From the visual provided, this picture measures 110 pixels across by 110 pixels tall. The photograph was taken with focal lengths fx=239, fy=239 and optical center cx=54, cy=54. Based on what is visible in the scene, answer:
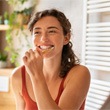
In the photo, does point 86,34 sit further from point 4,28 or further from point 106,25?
point 4,28

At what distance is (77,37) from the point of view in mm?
1739

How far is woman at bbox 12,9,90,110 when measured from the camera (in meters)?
0.90

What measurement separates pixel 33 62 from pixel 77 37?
902 millimetres

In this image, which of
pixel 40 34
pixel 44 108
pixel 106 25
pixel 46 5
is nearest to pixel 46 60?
pixel 40 34

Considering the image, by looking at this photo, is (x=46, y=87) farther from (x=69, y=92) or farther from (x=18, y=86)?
(x=18, y=86)

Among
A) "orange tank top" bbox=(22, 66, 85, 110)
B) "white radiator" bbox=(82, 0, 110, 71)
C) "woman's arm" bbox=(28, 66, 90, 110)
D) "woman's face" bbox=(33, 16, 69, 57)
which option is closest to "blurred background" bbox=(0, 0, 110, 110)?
"white radiator" bbox=(82, 0, 110, 71)

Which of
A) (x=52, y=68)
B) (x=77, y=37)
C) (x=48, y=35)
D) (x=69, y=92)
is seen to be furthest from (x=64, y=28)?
(x=77, y=37)

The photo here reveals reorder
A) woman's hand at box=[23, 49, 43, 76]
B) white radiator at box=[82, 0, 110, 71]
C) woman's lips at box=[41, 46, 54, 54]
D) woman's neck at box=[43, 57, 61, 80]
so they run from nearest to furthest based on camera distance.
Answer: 1. woman's hand at box=[23, 49, 43, 76]
2. woman's lips at box=[41, 46, 54, 54]
3. woman's neck at box=[43, 57, 61, 80]
4. white radiator at box=[82, 0, 110, 71]

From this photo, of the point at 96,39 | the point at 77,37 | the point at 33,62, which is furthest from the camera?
the point at 77,37

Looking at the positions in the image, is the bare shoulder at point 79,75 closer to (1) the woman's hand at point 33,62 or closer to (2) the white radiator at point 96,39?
(1) the woman's hand at point 33,62

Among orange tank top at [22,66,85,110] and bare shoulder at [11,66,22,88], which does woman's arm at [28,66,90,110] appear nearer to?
orange tank top at [22,66,85,110]

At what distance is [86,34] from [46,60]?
1.65 feet

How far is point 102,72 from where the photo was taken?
1.52 metres

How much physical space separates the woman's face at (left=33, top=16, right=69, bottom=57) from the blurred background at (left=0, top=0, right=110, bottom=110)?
34cm
